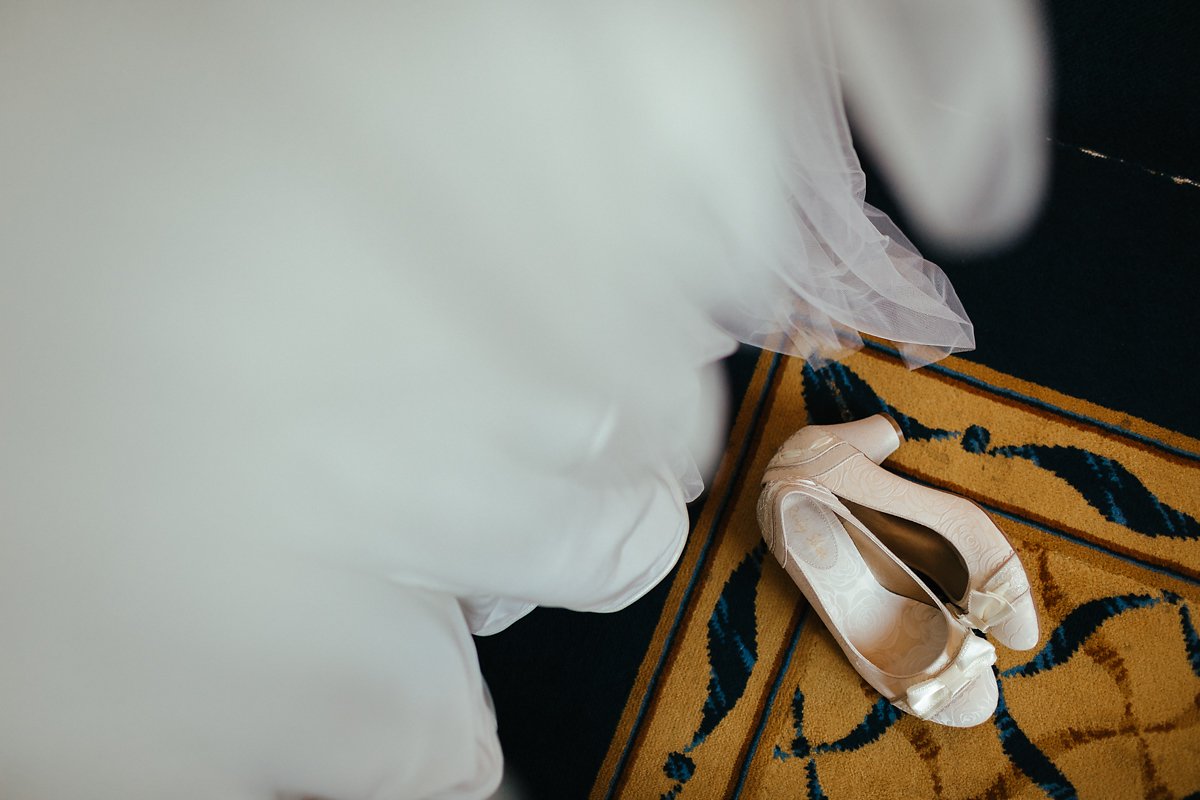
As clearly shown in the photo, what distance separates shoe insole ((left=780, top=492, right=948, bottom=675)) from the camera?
2.90 ft

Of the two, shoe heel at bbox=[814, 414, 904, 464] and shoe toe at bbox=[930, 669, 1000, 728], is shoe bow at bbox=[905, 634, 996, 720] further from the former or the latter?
shoe heel at bbox=[814, 414, 904, 464]

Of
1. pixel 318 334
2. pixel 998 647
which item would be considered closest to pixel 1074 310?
pixel 998 647

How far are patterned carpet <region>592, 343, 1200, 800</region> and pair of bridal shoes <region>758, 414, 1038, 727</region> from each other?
70 mm

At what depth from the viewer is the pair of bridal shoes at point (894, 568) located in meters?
0.83

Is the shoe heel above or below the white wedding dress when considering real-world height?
below

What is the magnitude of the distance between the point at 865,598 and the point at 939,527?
0.13 m

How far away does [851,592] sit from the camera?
901 millimetres

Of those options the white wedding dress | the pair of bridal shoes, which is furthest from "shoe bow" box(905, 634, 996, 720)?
the white wedding dress

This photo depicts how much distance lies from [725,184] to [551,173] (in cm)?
14

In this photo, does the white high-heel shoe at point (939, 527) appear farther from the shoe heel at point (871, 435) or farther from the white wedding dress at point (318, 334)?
the white wedding dress at point (318, 334)

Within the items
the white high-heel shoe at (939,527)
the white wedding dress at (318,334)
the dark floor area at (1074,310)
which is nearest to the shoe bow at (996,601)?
the white high-heel shoe at (939,527)

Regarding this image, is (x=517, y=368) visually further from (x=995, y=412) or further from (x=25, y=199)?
(x=995, y=412)

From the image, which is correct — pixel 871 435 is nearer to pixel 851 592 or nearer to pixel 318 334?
pixel 851 592

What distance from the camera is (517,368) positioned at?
0.47m
